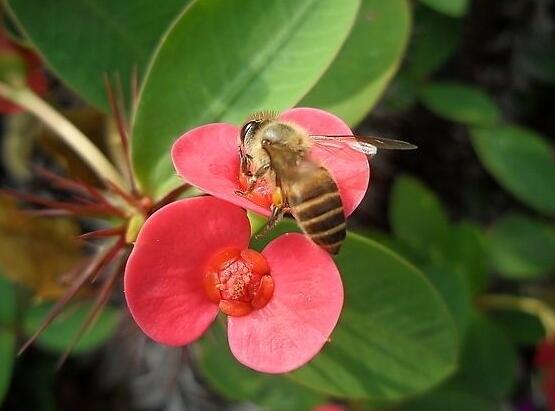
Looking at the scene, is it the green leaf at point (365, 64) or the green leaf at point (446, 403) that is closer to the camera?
the green leaf at point (365, 64)

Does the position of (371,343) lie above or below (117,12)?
below

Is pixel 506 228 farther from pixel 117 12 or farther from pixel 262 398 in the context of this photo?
pixel 117 12

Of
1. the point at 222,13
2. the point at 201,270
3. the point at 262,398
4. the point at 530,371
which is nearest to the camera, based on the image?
the point at 201,270

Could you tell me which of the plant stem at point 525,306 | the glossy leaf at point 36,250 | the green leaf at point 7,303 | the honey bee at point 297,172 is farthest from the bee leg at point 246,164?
the plant stem at point 525,306

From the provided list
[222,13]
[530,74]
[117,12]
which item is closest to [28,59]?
[117,12]

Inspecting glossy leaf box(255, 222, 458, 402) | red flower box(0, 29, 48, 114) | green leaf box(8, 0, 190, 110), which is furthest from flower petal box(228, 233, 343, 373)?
red flower box(0, 29, 48, 114)

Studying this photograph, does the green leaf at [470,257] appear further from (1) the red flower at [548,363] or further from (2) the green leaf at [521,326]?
(1) the red flower at [548,363]

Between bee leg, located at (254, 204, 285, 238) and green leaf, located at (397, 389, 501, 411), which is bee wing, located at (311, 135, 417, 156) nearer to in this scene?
bee leg, located at (254, 204, 285, 238)

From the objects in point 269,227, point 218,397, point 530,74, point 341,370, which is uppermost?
point 269,227
